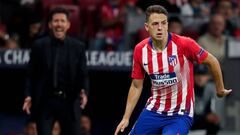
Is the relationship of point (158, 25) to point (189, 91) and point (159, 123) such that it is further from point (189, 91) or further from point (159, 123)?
point (159, 123)

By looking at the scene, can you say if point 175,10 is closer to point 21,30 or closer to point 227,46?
point 227,46

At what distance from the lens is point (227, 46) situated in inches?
462

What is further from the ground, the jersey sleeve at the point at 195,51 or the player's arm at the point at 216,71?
the jersey sleeve at the point at 195,51

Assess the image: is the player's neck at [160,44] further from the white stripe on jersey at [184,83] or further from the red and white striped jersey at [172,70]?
the white stripe on jersey at [184,83]

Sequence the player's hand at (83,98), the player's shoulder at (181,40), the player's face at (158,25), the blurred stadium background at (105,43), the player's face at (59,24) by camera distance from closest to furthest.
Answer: the player's face at (158,25)
the player's shoulder at (181,40)
the player's face at (59,24)
the player's hand at (83,98)
the blurred stadium background at (105,43)

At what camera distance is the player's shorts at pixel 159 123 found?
26.7 ft

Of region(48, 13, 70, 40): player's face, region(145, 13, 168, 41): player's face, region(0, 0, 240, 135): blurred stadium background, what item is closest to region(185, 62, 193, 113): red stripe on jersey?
region(145, 13, 168, 41): player's face

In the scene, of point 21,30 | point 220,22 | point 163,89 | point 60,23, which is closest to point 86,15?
point 21,30

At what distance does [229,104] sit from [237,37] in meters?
1.16

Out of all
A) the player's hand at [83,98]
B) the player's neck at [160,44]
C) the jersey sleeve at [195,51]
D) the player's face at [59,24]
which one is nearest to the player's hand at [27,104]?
the player's hand at [83,98]

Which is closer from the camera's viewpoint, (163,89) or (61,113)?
(163,89)

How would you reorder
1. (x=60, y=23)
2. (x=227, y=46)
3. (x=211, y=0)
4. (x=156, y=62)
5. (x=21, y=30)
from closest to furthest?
1. (x=156, y=62)
2. (x=60, y=23)
3. (x=227, y=46)
4. (x=21, y=30)
5. (x=211, y=0)

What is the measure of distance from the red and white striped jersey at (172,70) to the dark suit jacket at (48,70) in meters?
1.64

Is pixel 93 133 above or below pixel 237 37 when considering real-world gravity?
below
